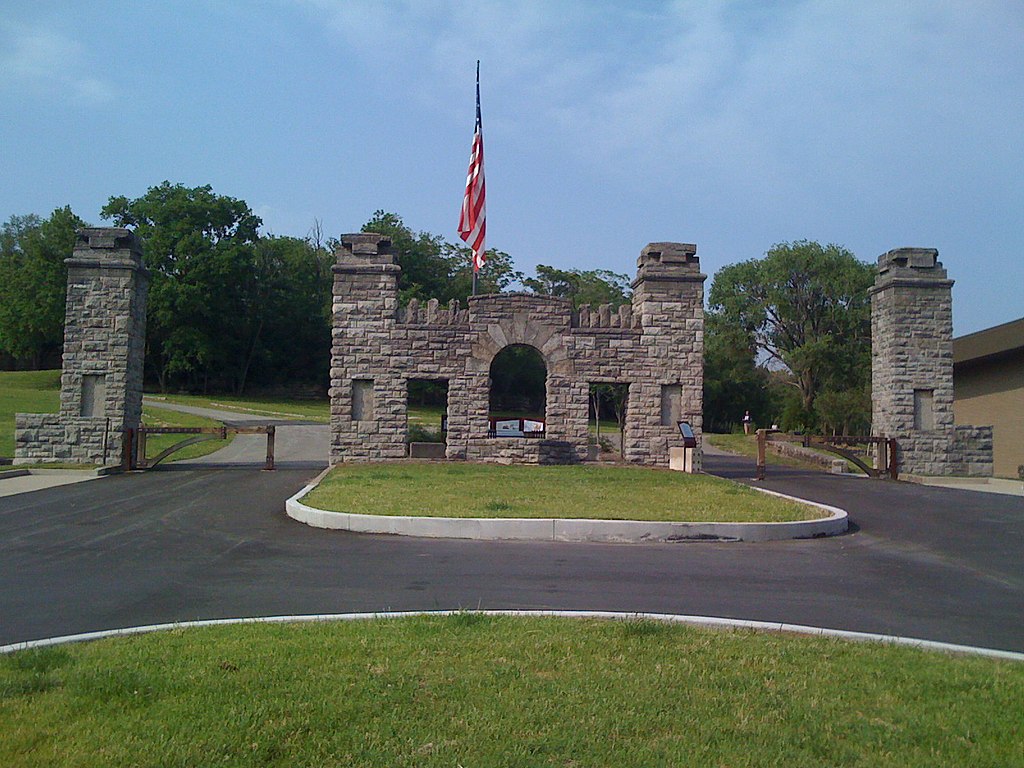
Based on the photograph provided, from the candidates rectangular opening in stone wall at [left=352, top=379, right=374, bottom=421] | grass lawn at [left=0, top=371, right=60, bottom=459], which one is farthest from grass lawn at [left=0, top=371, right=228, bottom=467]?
rectangular opening in stone wall at [left=352, top=379, right=374, bottom=421]

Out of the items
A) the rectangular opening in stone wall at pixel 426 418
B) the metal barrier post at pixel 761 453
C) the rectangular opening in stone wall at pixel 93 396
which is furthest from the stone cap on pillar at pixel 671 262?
the rectangular opening in stone wall at pixel 93 396

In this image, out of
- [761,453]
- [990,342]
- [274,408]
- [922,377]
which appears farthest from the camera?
[274,408]

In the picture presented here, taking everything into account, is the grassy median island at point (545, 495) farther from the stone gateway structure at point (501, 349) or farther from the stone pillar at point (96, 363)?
the stone pillar at point (96, 363)

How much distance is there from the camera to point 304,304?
210ft

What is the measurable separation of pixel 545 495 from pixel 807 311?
3637 centimetres

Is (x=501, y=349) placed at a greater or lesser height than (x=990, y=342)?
lesser

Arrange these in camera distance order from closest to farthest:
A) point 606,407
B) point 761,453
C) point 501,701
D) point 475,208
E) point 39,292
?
point 501,701 → point 761,453 → point 475,208 → point 39,292 → point 606,407

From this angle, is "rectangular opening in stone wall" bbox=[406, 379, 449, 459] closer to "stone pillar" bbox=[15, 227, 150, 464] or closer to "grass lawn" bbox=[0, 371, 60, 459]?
"stone pillar" bbox=[15, 227, 150, 464]

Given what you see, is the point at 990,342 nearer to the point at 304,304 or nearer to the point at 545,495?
the point at 545,495

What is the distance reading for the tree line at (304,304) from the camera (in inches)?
1767

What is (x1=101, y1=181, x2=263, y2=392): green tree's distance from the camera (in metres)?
55.2

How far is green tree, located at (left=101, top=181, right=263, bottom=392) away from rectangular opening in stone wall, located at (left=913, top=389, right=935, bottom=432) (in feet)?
149

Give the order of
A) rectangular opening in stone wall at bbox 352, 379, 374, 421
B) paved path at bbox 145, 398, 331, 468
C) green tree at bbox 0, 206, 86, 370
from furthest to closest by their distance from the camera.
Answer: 1. green tree at bbox 0, 206, 86, 370
2. paved path at bbox 145, 398, 331, 468
3. rectangular opening in stone wall at bbox 352, 379, 374, 421

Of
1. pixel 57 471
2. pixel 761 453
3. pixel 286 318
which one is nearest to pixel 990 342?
pixel 761 453
